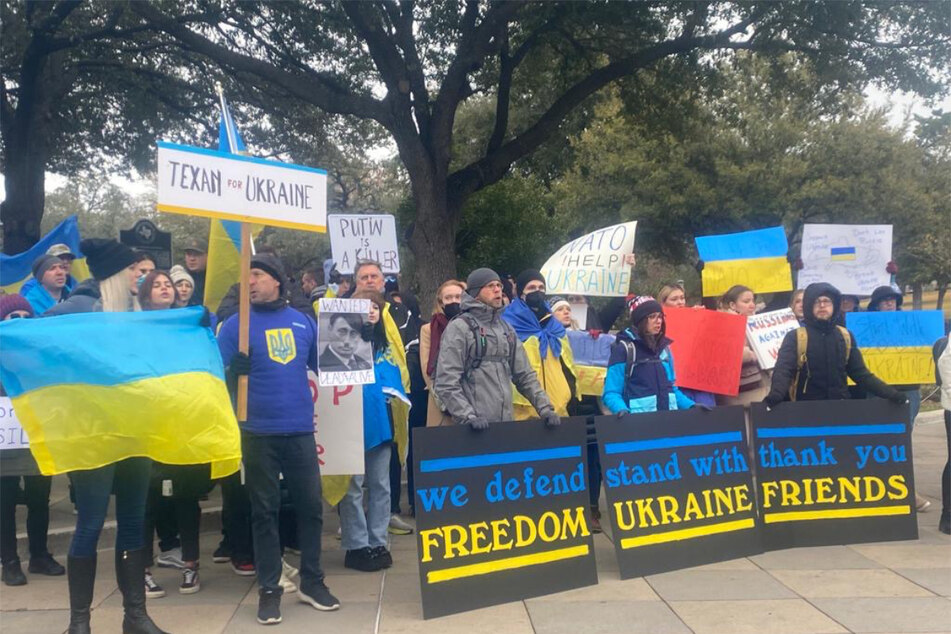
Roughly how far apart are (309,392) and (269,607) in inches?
45.2

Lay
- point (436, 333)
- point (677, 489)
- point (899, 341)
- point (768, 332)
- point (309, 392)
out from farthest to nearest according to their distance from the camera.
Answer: point (899, 341) < point (768, 332) < point (436, 333) < point (677, 489) < point (309, 392)

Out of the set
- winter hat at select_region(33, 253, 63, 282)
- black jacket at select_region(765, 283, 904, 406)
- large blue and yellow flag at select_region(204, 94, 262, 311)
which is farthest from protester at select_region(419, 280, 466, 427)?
winter hat at select_region(33, 253, 63, 282)

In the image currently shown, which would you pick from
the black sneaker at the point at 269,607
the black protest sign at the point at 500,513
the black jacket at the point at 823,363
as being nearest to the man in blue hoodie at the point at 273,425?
the black sneaker at the point at 269,607

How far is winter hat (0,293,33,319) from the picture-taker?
541 centimetres

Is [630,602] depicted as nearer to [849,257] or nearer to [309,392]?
[309,392]

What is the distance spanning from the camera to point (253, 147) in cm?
1906

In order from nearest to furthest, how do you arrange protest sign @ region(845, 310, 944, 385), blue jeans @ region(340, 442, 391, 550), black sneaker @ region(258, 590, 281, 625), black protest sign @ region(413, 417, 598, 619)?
black sneaker @ region(258, 590, 281, 625) → black protest sign @ region(413, 417, 598, 619) → blue jeans @ region(340, 442, 391, 550) → protest sign @ region(845, 310, 944, 385)

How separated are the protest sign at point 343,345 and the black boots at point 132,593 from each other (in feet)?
4.50

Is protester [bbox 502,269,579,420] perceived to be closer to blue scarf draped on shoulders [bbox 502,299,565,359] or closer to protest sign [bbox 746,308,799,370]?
blue scarf draped on shoulders [bbox 502,299,565,359]

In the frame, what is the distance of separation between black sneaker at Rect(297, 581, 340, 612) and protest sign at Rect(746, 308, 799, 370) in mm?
4096

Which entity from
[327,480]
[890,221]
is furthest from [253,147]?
[890,221]

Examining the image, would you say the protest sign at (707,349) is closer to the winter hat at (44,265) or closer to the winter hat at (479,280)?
the winter hat at (479,280)

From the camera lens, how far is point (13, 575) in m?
5.52

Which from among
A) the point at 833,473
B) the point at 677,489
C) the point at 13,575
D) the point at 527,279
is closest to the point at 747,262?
the point at 833,473
